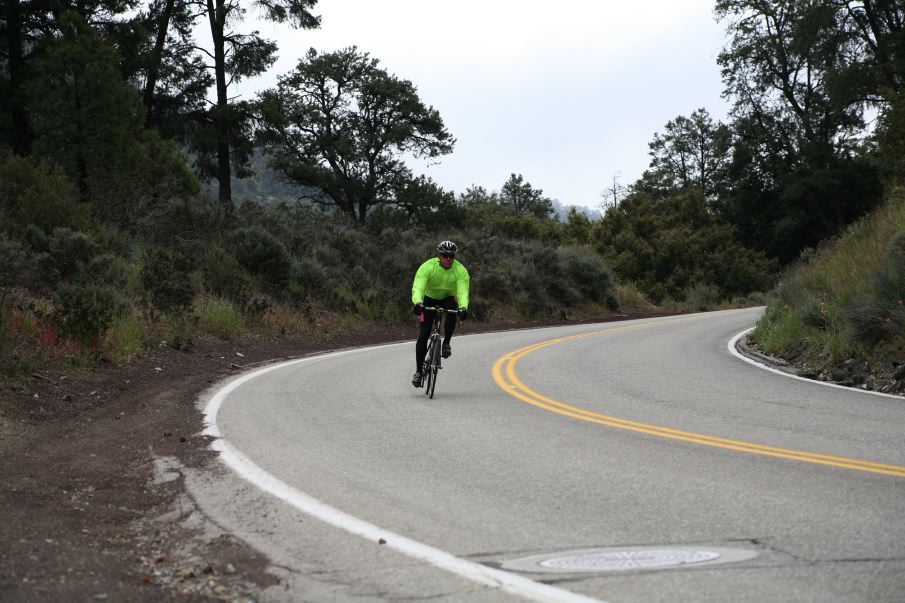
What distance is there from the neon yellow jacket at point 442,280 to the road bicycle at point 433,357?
226 millimetres

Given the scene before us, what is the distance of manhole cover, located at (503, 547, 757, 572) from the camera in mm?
4297

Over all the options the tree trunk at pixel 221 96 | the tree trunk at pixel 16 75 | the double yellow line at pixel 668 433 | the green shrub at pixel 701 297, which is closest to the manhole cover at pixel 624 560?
the double yellow line at pixel 668 433

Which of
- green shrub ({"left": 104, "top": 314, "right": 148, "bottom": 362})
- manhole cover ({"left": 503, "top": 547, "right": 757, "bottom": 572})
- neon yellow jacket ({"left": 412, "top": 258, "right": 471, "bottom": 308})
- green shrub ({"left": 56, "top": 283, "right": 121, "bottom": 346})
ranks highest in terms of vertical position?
neon yellow jacket ({"left": 412, "top": 258, "right": 471, "bottom": 308})

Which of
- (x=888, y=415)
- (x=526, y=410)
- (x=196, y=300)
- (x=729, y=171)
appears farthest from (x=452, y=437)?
(x=729, y=171)

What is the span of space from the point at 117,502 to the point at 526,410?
4996 millimetres

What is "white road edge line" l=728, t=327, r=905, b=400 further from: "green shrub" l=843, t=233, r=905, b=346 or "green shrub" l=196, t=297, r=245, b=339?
"green shrub" l=196, t=297, r=245, b=339

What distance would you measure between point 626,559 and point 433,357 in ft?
22.5

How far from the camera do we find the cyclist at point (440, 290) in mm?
11273

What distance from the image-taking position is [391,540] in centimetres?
484

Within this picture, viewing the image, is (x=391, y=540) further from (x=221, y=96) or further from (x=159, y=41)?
(x=221, y=96)

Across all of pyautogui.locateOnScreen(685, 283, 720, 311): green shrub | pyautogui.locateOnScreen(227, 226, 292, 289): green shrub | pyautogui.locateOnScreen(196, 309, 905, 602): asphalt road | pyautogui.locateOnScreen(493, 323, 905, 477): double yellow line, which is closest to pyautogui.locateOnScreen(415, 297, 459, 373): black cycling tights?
pyautogui.locateOnScreen(196, 309, 905, 602): asphalt road

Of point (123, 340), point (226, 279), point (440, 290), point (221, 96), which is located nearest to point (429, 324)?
point (440, 290)

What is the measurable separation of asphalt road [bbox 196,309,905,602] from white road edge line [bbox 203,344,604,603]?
2 cm

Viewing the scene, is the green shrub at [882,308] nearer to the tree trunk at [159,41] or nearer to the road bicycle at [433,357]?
the road bicycle at [433,357]
